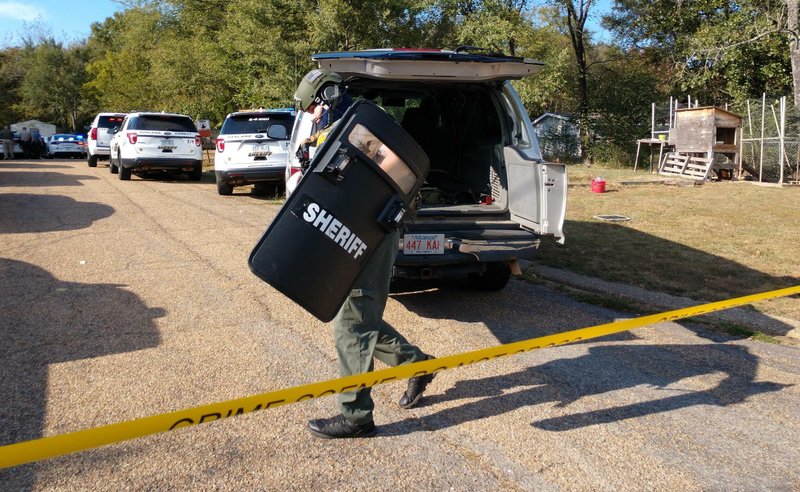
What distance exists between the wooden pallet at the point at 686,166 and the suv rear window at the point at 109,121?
59.3 feet

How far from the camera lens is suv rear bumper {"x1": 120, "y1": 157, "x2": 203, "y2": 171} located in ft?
53.4

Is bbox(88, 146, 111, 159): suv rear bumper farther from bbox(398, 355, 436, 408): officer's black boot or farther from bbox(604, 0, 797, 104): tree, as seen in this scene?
bbox(398, 355, 436, 408): officer's black boot

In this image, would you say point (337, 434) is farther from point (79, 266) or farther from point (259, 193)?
point (259, 193)

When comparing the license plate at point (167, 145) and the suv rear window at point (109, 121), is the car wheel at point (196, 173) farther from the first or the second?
the suv rear window at point (109, 121)

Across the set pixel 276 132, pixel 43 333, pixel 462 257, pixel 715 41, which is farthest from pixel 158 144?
pixel 715 41

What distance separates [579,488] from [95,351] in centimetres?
344

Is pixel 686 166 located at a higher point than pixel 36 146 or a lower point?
lower

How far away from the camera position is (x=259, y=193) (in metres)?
15.3

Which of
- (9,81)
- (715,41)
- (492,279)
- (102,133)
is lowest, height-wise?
(492,279)

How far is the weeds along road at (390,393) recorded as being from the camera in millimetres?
3176

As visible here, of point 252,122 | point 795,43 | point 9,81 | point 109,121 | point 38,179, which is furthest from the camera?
point 9,81

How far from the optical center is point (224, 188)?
14.2 metres

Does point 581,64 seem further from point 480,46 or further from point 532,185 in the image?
point 532,185

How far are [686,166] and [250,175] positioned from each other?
12.8 m
